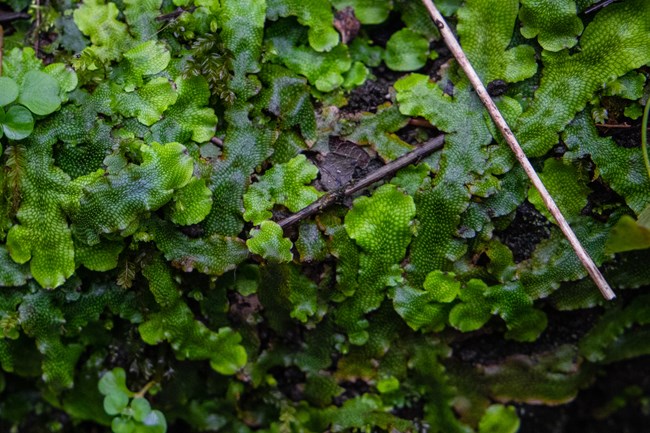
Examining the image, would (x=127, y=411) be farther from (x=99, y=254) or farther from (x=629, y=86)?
(x=629, y=86)

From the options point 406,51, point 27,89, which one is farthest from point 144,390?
point 406,51

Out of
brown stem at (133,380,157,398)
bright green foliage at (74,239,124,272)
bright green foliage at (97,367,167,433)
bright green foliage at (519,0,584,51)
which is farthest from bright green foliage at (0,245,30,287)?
bright green foliage at (519,0,584,51)

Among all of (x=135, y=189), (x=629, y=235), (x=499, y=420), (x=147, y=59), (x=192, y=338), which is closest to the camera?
(x=629, y=235)

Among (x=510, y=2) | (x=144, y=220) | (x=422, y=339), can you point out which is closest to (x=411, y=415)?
(x=422, y=339)

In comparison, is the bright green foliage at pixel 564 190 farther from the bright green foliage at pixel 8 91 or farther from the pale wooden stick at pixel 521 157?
the bright green foliage at pixel 8 91

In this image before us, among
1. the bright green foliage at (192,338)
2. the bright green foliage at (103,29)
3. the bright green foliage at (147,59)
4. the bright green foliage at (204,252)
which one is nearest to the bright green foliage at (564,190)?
the bright green foliage at (204,252)

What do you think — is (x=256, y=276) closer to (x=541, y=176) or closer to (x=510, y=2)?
(x=541, y=176)

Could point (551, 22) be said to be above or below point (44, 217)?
above

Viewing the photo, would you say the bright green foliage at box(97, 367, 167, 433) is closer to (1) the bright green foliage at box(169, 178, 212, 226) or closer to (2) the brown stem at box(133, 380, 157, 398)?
(2) the brown stem at box(133, 380, 157, 398)
